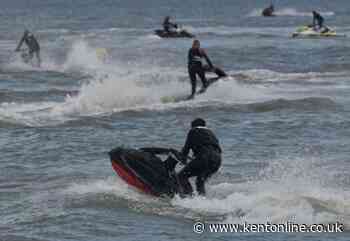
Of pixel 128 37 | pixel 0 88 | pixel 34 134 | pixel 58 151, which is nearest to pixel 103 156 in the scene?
pixel 58 151

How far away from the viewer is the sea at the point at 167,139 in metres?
14.1

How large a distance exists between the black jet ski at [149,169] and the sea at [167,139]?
158 mm

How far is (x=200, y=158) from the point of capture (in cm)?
1488

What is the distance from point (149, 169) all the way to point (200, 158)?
0.81 metres

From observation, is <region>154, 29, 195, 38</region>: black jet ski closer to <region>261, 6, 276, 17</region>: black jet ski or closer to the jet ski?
the jet ski

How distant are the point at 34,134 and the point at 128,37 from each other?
118ft

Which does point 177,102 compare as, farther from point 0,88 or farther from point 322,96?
point 0,88

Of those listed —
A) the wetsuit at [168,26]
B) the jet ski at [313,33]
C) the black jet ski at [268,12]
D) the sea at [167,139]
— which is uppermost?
the sea at [167,139]

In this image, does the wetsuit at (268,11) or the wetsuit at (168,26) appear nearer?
the wetsuit at (168,26)

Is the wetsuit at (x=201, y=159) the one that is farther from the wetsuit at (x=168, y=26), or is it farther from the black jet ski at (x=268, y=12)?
the black jet ski at (x=268, y=12)

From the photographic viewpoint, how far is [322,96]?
2852 centimetres

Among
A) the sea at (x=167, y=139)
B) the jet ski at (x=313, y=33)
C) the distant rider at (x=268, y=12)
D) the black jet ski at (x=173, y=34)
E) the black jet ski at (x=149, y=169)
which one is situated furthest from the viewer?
the distant rider at (x=268, y=12)

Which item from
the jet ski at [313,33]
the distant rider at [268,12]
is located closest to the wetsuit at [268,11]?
the distant rider at [268,12]

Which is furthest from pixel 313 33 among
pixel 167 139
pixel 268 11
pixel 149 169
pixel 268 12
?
pixel 149 169
